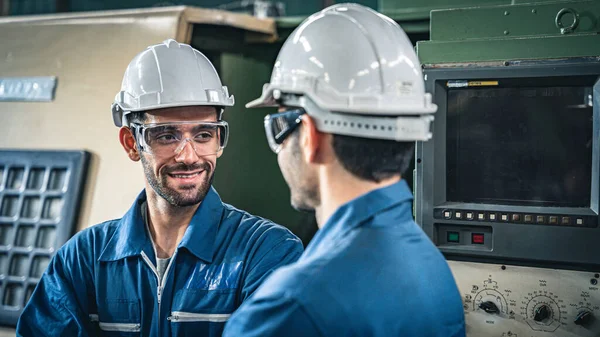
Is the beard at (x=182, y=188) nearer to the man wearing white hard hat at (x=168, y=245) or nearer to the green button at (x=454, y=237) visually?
the man wearing white hard hat at (x=168, y=245)

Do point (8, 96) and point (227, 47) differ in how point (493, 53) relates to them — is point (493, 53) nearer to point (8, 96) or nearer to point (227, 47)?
point (227, 47)

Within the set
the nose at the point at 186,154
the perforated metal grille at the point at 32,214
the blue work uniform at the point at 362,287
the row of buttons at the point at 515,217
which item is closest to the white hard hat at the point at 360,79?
the blue work uniform at the point at 362,287

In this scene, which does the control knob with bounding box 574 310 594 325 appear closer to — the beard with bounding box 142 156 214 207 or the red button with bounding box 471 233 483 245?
the red button with bounding box 471 233 483 245

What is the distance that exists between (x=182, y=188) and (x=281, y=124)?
24.2 inches

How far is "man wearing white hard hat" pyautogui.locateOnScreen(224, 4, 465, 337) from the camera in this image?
0.98 m

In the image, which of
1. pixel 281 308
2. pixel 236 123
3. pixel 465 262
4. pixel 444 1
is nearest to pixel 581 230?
pixel 465 262

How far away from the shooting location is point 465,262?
6.17 feet

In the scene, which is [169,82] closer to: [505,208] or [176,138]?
[176,138]

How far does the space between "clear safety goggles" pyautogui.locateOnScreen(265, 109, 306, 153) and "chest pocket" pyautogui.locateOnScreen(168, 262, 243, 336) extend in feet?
1.80

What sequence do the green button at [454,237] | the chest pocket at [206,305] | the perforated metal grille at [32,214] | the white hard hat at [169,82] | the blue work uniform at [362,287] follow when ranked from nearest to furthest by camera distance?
the blue work uniform at [362,287], the chest pocket at [206,305], the white hard hat at [169,82], the green button at [454,237], the perforated metal grille at [32,214]

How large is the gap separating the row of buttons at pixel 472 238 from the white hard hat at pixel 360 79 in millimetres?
768

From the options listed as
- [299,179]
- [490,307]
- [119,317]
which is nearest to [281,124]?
[299,179]

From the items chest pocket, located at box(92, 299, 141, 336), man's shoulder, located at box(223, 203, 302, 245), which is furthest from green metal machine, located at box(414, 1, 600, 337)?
chest pocket, located at box(92, 299, 141, 336)

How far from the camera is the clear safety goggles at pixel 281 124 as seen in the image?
121 cm
